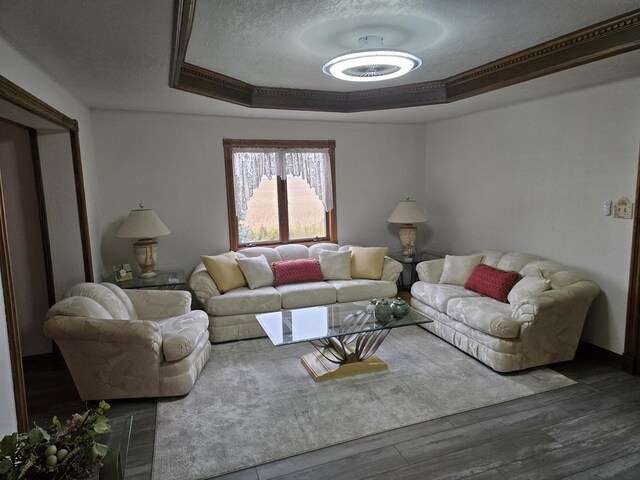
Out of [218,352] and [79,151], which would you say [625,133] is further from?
[79,151]

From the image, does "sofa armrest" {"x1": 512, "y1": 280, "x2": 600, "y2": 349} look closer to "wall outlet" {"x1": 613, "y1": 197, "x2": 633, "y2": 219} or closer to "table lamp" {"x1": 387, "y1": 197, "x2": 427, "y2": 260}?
"wall outlet" {"x1": 613, "y1": 197, "x2": 633, "y2": 219}

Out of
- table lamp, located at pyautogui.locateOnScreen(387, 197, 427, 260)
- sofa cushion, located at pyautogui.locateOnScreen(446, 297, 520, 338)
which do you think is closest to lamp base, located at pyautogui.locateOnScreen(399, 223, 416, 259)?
table lamp, located at pyautogui.locateOnScreen(387, 197, 427, 260)

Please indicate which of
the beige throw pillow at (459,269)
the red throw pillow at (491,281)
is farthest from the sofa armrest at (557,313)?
the beige throw pillow at (459,269)

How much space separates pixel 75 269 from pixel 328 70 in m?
2.93

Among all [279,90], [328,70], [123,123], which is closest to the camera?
[328,70]

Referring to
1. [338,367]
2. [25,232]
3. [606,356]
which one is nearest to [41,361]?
[25,232]

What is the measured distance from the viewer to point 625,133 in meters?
3.41

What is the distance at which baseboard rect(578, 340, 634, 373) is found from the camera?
11.3ft

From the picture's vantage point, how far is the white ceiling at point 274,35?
6.84 feet

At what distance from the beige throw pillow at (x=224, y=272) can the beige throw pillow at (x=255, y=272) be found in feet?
0.25

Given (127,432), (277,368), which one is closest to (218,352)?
(277,368)

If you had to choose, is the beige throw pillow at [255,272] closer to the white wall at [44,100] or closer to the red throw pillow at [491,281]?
the white wall at [44,100]

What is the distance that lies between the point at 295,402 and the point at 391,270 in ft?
7.80

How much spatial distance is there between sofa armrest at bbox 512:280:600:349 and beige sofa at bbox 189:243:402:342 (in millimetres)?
1671
